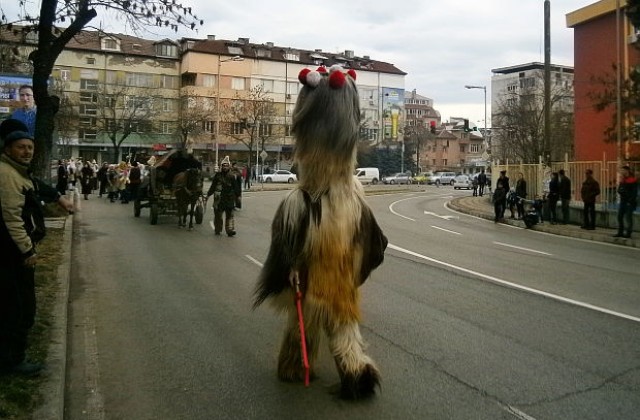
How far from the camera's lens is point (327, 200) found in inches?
179

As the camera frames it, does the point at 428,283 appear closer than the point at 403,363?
No

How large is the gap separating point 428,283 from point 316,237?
16.3 ft

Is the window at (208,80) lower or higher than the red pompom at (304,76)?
higher

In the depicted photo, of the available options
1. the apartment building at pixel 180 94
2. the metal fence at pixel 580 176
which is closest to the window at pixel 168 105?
the apartment building at pixel 180 94

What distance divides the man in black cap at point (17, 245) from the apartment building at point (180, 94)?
2306 inches

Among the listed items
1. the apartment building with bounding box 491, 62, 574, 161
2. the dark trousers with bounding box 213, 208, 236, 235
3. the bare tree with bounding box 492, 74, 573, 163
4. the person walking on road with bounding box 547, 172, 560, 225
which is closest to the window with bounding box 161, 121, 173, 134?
the apartment building with bounding box 491, 62, 574, 161

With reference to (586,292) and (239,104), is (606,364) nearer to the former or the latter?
(586,292)

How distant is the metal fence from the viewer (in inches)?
768

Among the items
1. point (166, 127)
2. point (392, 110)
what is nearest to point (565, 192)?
point (166, 127)

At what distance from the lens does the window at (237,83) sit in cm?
7750

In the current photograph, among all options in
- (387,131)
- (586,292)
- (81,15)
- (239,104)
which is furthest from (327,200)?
(387,131)

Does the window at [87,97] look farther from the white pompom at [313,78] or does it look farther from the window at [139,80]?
the white pompom at [313,78]

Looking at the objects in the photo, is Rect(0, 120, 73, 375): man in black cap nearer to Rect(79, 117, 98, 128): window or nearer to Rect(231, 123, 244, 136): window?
→ Rect(231, 123, 244, 136): window

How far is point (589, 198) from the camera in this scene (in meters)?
18.3
